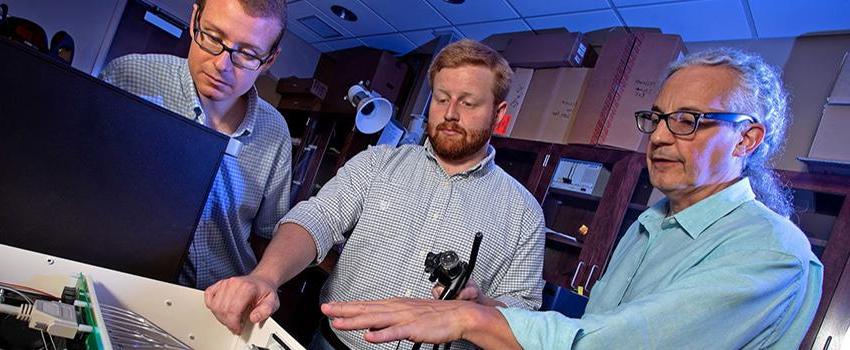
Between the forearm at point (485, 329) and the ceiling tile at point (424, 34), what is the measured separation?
114 inches

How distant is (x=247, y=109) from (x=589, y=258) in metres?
1.83

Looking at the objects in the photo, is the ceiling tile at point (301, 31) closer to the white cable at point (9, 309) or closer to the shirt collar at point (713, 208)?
the shirt collar at point (713, 208)

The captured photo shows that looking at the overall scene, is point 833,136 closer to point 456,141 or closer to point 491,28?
point 456,141

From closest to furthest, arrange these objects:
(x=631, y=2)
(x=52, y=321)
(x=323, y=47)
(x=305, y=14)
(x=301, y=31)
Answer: (x=52, y=321) → (x=631, y=2) → (x=305, y=14) → (x=301, y=31) → (x=323, y=47)

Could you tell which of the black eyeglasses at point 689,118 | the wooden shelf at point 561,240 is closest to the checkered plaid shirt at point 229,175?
the black eyeglasses at point 689,118

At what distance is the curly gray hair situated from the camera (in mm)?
973

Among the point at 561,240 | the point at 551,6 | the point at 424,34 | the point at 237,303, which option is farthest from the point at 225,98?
the point at 424,34

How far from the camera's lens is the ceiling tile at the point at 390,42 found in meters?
3.75

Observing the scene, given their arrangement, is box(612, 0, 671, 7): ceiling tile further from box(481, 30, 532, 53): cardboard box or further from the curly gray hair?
the curly gray hair

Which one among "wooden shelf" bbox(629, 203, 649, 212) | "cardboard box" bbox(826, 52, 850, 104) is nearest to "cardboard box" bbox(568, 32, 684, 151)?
"wooden shelf" bbox(629, 203, 649, 212)

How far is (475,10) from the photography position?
2.95 m

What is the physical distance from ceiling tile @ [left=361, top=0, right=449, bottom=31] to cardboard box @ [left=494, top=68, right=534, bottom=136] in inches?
28.7

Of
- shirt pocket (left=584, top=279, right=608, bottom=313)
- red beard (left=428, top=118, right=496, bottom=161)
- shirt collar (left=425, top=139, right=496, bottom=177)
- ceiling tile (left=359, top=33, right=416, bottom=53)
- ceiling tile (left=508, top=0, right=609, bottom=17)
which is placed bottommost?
shirt pocket (left=584, top=279, right=608, bottom=313)

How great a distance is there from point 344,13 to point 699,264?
330cm
